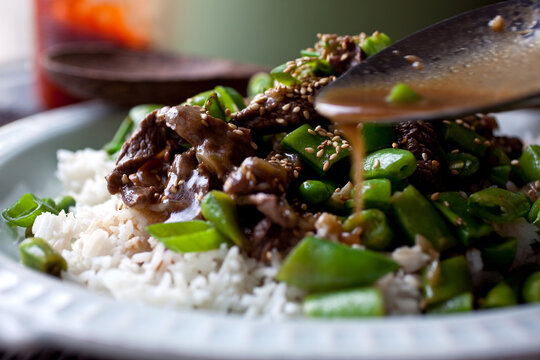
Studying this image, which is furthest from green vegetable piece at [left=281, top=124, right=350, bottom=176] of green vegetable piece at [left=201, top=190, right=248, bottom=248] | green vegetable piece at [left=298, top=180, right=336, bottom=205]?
green vegetable piece at [left=201, top=190, right=248, bottom=248]

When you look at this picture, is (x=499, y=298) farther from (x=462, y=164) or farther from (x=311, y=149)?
(x=311, y=149)

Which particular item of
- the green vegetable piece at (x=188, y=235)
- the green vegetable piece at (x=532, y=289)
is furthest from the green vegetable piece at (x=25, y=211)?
the green vegetable piece at (x=532, y=289)

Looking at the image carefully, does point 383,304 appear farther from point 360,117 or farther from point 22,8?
point 22,8

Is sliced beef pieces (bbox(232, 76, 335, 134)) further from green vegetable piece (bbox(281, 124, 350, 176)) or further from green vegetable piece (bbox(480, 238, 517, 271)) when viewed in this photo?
green vegetable piece (bbox(480, 238, 517, 271))

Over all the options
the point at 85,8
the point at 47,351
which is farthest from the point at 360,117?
the point at 85,8

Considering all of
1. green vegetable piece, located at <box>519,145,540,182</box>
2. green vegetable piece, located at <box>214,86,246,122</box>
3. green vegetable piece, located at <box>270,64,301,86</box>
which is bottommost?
green vegetable piece, located at <box>519,145,540,182</box>

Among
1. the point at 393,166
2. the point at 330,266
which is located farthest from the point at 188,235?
the point at 393,166
